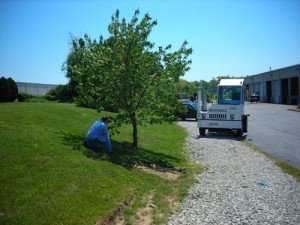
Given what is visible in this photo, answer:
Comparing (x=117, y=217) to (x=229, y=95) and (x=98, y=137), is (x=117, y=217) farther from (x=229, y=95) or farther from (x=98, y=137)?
(x=229, y=95)

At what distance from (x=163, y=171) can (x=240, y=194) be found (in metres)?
3.19

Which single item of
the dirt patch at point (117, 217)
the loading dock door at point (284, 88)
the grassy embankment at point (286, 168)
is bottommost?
the grassy embankment at point (286, 168)

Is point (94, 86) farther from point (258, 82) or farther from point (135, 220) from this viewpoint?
point (258, 82)

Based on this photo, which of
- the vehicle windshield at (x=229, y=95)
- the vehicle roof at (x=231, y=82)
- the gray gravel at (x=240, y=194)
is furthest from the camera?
the vehicle roof at (x=231, y=82)

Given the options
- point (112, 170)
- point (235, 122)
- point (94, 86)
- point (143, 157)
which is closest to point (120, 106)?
point (94, 86)

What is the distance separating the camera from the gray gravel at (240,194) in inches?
305

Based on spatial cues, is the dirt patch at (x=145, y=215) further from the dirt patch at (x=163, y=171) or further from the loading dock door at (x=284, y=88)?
the loading dock door at (x=284, y=88)

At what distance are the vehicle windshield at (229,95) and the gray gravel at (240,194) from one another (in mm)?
8092

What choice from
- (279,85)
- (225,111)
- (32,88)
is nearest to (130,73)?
(225,111)

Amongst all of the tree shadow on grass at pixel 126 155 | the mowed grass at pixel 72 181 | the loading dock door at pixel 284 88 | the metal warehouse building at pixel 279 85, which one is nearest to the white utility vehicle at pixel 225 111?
the tree shadow on grass at pixel 126 155

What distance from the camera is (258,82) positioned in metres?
83.8

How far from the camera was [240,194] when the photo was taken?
9578 millimetres

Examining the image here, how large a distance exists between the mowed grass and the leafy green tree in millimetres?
1816

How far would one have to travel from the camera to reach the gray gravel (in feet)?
25.5
